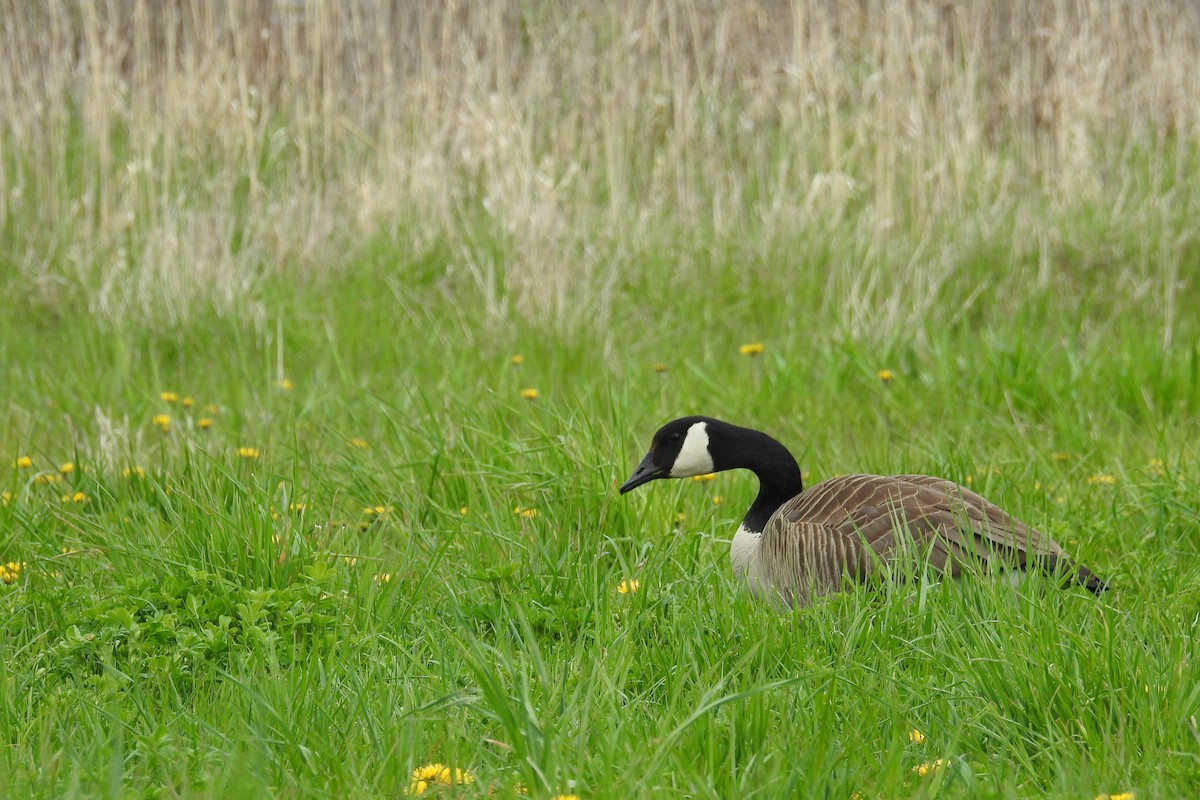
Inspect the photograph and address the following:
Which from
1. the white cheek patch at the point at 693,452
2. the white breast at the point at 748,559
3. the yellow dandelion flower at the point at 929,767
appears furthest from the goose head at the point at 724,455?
the yellow dandelion flower at the point at 929,767

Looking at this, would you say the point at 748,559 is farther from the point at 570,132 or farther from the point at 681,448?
the point at 570,132

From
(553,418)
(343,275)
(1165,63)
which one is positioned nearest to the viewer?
(553,418)

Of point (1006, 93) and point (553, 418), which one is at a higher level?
point (1006, 93)

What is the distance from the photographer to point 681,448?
3695mm

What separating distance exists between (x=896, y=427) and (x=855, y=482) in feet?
5.04

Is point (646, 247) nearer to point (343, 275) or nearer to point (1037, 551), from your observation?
point (343, 275)

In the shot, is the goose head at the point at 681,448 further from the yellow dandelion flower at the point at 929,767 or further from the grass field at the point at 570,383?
the yellow dandelion flower at the point at 929,767

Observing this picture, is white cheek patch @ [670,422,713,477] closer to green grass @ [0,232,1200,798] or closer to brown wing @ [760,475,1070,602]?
green grass @ [0,232,1200,798]

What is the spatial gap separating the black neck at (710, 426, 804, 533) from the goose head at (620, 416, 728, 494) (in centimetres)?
5

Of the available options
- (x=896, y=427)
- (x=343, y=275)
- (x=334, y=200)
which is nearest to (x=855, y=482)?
(x=896, y=427)

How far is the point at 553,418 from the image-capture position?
4.21m

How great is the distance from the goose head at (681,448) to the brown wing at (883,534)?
0.37 metres

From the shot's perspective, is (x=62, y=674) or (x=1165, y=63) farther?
(x=1165, y=63)

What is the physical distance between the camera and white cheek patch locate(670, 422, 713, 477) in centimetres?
370
